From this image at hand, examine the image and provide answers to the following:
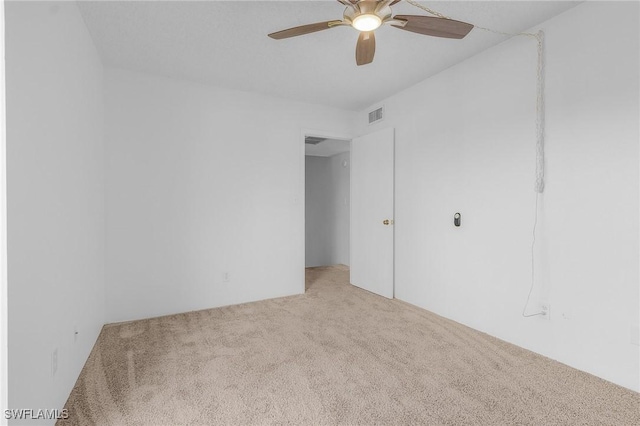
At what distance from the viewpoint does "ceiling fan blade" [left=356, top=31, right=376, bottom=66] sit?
6.57ft

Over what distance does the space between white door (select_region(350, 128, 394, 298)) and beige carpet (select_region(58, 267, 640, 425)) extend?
0.92 metres

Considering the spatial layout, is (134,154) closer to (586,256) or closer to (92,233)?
(92,233)

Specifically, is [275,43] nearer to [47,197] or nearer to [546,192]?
[47,197]

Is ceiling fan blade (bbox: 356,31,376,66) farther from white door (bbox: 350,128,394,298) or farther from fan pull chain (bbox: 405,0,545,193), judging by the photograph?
white door (bbox: 350,128,394,298)

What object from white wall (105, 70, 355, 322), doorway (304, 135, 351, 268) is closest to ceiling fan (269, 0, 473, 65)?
white wall (105, 70, 355, 322)

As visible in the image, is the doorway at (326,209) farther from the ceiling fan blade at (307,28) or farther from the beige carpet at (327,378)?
the ceiling fan blade at (307,28)

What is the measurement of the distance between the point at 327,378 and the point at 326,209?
4435 millimetres

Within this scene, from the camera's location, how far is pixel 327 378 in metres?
2.10

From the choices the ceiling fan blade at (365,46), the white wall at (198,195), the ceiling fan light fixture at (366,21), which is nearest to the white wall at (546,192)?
the ceiling fan blade at (365,46)

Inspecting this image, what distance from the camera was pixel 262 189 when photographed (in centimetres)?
383

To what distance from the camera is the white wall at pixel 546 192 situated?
1.99 metres

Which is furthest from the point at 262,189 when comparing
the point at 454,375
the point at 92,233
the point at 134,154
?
the point at 454,375

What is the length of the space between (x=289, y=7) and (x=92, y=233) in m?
2.24

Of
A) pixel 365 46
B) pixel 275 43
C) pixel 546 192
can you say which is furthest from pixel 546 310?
pixel 275 43
